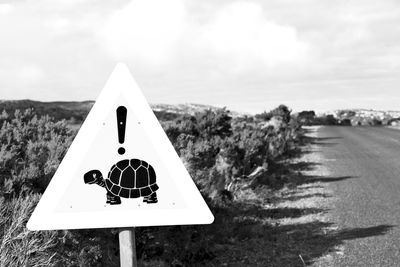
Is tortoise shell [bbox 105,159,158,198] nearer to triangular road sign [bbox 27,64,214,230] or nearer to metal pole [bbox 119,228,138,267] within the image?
triangular road sign [bbox 27,64,214,230]

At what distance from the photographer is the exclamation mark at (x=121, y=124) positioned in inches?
123

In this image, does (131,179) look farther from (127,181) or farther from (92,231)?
(92,231)

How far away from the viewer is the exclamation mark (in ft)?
10.3

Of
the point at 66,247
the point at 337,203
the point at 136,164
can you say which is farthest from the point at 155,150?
the point at 337,203

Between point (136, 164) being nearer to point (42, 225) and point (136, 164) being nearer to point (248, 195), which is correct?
point (42, 225)

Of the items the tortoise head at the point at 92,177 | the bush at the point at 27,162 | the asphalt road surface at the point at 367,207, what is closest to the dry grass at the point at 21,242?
the bush at the point at 27,162

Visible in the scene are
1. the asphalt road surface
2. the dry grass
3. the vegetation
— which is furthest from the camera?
the asphalt road surface

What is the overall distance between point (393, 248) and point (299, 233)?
1.65 m

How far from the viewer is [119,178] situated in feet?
10.1

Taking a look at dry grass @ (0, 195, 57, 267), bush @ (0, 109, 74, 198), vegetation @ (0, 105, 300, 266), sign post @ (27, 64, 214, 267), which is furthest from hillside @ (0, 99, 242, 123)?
sign post @ (27, 64, 214, 267)

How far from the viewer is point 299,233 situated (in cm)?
801

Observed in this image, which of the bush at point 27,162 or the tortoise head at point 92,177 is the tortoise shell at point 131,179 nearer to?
the tortoise head at point 92,177

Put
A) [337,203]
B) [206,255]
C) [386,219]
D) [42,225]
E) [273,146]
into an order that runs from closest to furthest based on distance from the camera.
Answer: [42,225] < [206,255] < [386,219] < [337,203] < [273,146]

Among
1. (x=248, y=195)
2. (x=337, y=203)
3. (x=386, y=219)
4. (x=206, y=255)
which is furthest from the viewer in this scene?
(x=248, y=195)
